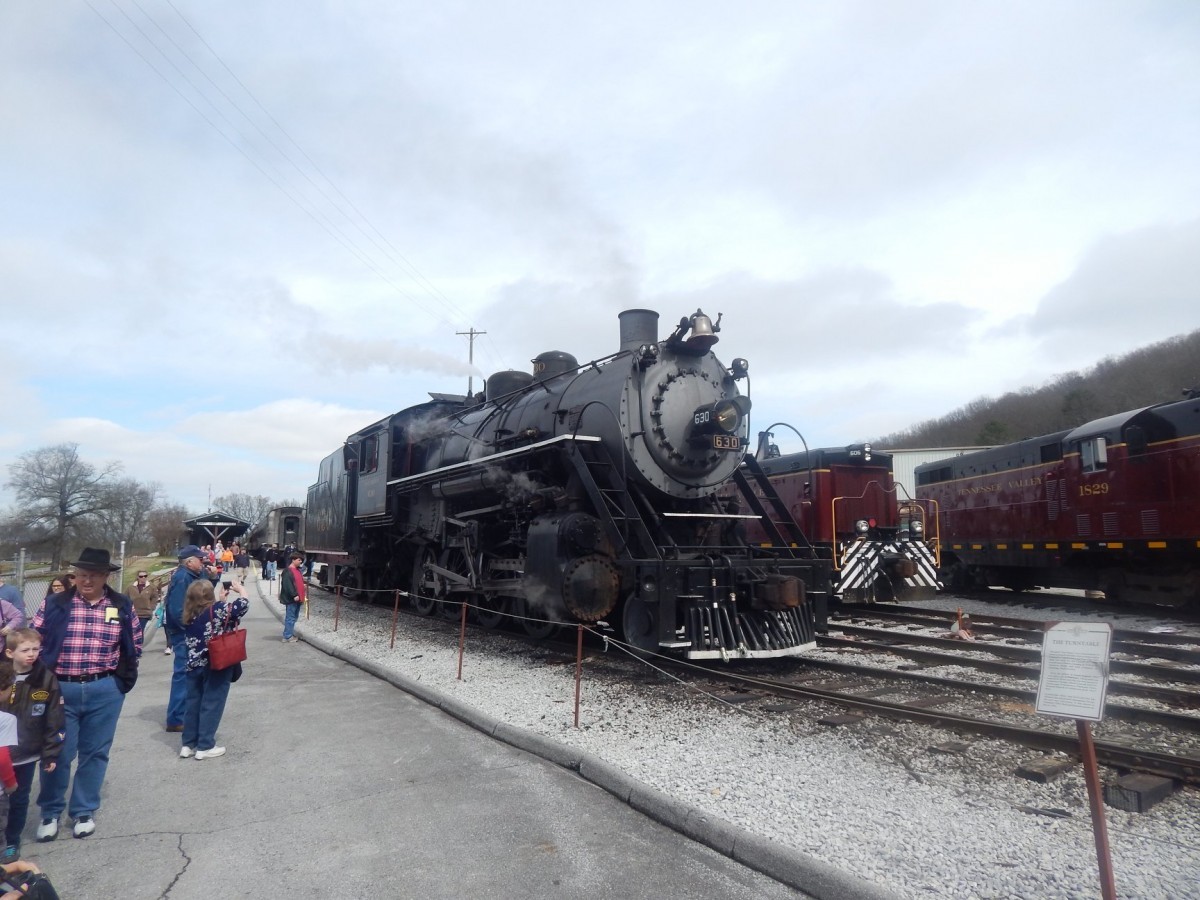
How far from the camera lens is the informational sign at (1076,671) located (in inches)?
116

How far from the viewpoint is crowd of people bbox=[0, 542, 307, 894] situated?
389 centimetres

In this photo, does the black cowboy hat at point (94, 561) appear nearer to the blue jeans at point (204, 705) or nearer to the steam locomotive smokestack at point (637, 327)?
the blue jeans at point (204, 705)

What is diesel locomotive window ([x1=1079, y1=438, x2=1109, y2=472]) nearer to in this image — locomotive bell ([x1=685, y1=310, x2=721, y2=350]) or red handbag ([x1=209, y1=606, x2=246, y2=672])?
locomotive bell ([x1=685, y1=310, x2=721, y2=350])

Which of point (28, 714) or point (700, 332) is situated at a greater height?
point (700, 332)

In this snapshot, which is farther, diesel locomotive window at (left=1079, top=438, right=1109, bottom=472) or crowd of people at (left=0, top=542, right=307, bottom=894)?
diesel locomotive window at (left=1079, top=438, right=1109, bottom=472)

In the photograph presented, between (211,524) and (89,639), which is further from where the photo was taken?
(211,524)

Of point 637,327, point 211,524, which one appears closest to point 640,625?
point 637,327

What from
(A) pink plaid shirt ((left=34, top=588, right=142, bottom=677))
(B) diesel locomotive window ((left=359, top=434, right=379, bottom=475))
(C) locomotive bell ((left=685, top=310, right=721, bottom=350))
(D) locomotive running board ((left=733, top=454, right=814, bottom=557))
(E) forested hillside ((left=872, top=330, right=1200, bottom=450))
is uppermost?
(E) forested hillside ((left=872, top=330, right=1200, bottom=450))

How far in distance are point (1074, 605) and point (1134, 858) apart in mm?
13404

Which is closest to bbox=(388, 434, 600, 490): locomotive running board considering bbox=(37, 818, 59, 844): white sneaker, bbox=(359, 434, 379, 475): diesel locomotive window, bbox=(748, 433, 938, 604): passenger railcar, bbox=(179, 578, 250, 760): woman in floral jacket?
bbox=(359, 434, 379, 475): diesel locomotive window

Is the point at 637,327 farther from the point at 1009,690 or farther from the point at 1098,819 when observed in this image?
the point at 1098,819

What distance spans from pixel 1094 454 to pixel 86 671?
53.2 feet

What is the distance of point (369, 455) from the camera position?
15.2 m

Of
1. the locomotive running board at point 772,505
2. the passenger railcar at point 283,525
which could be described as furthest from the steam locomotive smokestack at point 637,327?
the passenger railcar at point 283,525
